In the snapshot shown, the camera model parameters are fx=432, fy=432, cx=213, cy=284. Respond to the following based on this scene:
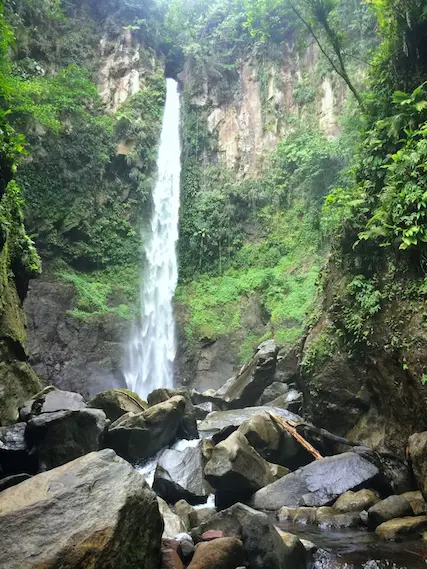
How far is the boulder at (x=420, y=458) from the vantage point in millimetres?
5660

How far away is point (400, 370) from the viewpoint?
730 cm

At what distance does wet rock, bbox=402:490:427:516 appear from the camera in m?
5.78

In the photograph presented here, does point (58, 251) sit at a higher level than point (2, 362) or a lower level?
higher

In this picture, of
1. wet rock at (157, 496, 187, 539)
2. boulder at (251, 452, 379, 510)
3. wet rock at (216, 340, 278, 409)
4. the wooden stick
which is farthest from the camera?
wet rock at (216, 340, 278, 409)

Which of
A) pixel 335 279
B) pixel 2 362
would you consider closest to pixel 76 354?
pixel 2 362

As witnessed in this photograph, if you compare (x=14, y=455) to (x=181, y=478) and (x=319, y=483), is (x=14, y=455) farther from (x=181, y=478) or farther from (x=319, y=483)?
(x=319, y=483)

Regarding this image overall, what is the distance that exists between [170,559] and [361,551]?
252cm

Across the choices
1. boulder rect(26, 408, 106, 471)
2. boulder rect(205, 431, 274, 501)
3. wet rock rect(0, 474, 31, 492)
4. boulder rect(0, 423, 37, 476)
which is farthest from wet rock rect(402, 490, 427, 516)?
boulder rect(0, 423, 37, 476)

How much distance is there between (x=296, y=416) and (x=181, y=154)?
20504mm

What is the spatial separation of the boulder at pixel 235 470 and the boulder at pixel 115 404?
12.8 ft

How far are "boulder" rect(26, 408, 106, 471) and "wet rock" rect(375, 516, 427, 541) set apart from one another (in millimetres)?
4885

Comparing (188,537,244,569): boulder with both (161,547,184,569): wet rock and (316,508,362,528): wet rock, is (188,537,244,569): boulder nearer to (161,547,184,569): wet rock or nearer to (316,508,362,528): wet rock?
(161,547,184,569): wet rock

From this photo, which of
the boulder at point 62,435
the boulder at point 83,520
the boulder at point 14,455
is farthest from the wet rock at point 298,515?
the boulder at point 14,455

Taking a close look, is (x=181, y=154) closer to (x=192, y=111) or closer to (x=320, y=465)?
(x=192, y=111)
